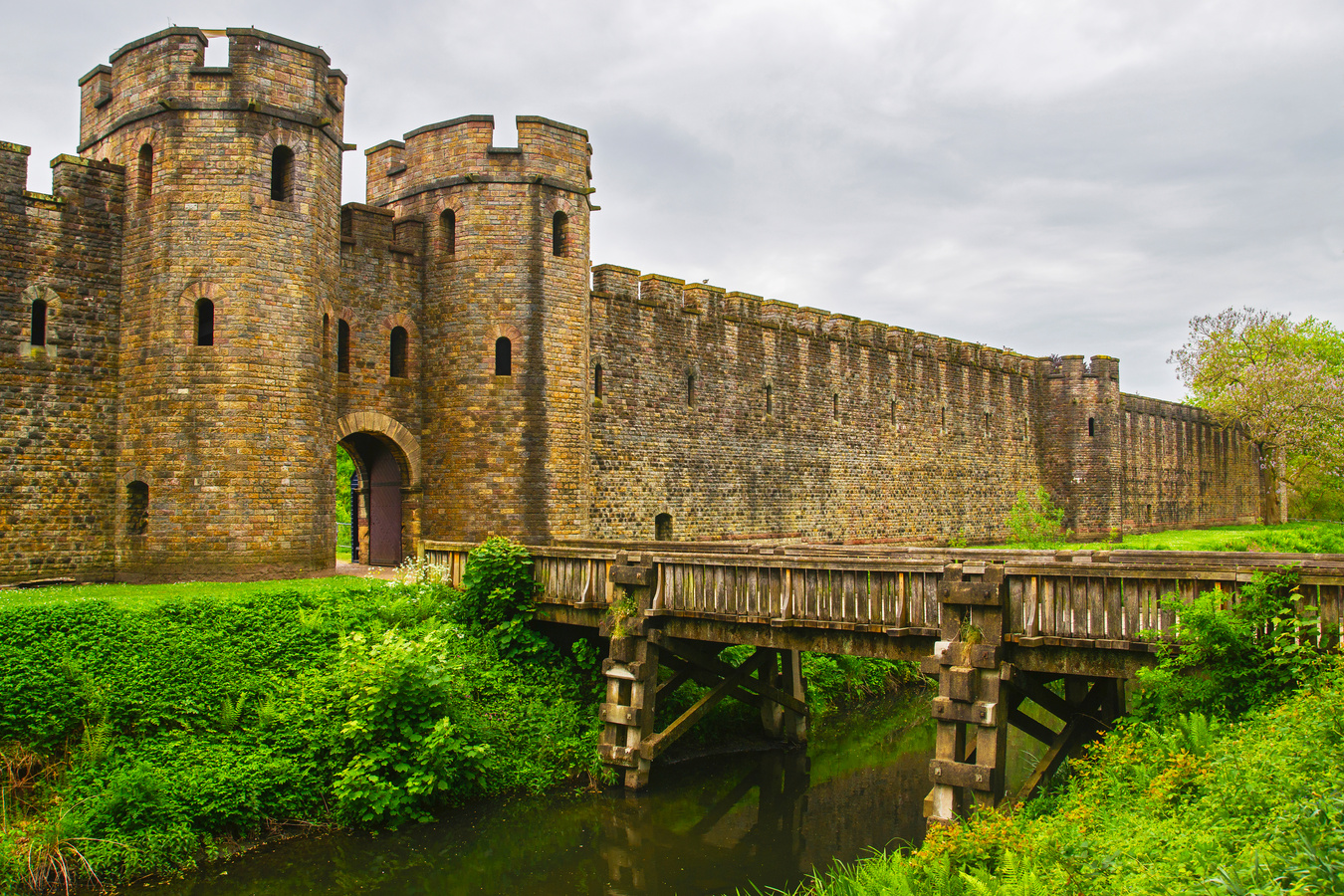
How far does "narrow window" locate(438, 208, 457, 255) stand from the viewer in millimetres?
19312

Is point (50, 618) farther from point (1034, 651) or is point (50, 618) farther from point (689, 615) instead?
point (1034, 651)

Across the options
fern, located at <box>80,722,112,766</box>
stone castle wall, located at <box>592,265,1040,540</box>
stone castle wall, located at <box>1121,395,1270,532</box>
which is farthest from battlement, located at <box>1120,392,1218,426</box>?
fern, located at <box>80,722,112,766</box>

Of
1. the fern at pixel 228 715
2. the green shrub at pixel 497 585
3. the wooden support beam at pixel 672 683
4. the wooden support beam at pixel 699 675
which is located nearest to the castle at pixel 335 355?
the green shrub at pixel 497 585

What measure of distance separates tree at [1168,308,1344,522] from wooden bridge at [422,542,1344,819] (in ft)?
111

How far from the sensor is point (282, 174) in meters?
16.4

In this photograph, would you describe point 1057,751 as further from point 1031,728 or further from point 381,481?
point 381,481

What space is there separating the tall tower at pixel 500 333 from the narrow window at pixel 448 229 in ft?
0.06

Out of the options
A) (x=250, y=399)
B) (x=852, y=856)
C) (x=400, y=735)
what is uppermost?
(x=250, y=399)

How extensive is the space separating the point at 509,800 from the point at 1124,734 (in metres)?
6.97

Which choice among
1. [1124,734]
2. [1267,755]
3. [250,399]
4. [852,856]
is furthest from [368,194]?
[1267,755]

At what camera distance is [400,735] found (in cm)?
1134

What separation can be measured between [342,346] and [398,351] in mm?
1197

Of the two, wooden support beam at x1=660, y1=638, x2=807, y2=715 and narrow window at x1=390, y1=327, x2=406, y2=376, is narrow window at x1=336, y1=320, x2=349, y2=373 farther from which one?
wooden support beam at x1=660, y1=638, x2=807, y2=715

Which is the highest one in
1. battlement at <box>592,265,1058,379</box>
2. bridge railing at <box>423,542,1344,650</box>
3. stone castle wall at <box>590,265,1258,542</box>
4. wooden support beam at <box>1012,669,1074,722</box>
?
battlement at <box>592,265,1058,379</box>
